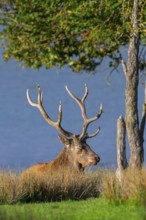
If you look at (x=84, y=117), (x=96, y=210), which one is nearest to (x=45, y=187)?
(x=84, y=117)

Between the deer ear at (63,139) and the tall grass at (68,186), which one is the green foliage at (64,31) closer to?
the deer ear at (63,139)

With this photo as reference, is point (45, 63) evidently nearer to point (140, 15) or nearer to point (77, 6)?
point (77, 6)

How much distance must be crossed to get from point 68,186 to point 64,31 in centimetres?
673

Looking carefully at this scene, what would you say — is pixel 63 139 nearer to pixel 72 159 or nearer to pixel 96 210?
pixel 72 159

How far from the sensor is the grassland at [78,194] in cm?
1195

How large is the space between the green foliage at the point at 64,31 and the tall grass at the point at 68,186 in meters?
4.54

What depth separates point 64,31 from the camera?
21.9 m

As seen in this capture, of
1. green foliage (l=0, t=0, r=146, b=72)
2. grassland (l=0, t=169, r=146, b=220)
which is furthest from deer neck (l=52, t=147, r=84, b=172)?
green foliage (l=0, t=0, r=146, b=72)

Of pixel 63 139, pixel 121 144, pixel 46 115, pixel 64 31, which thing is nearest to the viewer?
pixel 121 144

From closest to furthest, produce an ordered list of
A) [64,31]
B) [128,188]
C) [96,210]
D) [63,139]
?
[96,210] → [128,188] → [63,139] → [64,31]

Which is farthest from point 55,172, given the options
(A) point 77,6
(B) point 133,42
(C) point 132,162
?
(A) point 77,6

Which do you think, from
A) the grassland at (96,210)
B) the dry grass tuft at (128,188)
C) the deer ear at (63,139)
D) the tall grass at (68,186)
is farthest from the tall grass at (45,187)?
the dry grass tuft at (128,188)

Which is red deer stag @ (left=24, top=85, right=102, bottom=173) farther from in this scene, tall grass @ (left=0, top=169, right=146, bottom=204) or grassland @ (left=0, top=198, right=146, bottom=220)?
grassland @ (left=0, top=198, right=146, bottom=220)

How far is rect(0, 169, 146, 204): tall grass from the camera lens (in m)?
13.4
